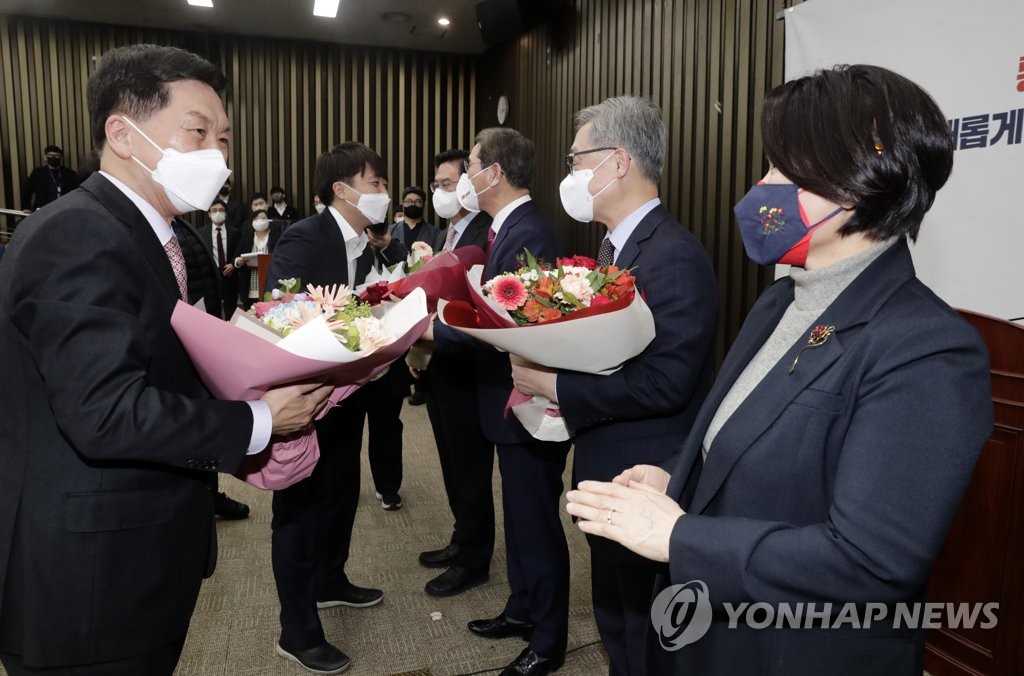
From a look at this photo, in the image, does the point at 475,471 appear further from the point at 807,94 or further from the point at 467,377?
the point at 807,94

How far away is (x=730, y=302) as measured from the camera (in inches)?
183

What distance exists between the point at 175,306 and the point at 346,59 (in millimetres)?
9324

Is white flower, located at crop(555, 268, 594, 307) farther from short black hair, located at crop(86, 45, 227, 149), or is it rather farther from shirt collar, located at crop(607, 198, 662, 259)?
short black hair, located at crop(86, 45, 227, 149)

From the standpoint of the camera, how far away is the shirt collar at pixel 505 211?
2.85m

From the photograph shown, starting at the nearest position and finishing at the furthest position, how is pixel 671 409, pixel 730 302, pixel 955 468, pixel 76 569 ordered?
pixel 955 468 → pixel 76 569 → pixel 671 409 → pixel 730 302

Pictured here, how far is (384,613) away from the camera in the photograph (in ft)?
9.47

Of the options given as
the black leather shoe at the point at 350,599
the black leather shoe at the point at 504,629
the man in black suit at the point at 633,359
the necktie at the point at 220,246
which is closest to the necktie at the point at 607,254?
the man in black suit at the point at 633,359

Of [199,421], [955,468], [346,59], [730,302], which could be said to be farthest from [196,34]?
[955,468]

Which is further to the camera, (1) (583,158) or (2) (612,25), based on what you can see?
(2) (612,25)

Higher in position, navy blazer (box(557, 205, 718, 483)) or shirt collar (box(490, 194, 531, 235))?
shirt collar (box(490, 194, 531, 235))

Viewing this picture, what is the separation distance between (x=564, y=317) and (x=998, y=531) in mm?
1478

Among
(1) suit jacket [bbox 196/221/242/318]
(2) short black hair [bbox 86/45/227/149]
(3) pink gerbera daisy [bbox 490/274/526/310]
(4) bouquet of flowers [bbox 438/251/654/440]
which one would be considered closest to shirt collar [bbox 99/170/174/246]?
(2) short black hair [bbox 86/45/227/149]

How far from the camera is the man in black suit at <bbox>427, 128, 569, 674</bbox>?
2420mm

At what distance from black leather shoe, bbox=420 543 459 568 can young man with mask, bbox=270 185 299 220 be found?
22.1ft
